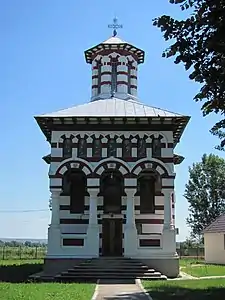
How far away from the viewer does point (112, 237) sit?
89.0 ft

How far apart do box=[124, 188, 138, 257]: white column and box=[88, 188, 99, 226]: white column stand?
1591mm

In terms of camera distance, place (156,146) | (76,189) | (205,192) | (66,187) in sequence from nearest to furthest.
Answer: (156,146) → (66,187) → (76,189) → (205,192)

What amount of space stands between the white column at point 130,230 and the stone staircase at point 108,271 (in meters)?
0.62

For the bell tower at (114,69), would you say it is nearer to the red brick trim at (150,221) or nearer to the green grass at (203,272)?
the red brick trim at (150,221)

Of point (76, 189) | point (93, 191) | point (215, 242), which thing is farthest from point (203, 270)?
point (215, 242)

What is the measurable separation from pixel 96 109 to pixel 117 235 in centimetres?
703

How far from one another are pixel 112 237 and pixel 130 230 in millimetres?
2378

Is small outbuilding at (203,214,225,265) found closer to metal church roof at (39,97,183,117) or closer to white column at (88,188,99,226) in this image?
metal church roof at (39,97,183,117)

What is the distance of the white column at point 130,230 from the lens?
24.8 m

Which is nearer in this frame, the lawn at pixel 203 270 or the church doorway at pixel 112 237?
the lawn at pixel 203 270

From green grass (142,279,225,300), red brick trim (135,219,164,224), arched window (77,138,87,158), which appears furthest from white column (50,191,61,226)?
green grass (142,279,225,300)

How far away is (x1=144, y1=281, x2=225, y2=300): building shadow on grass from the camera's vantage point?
49.4ft

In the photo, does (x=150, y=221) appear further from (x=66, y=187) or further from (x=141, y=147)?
(x=66, y=187)

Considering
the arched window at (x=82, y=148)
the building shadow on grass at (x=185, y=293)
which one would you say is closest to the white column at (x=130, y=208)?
the arched window at (x=82, y=148)
